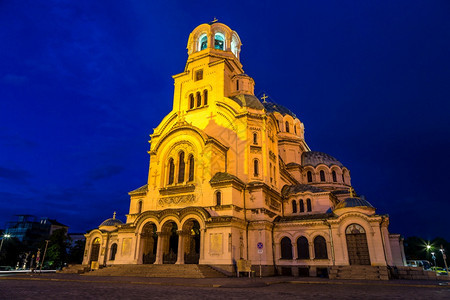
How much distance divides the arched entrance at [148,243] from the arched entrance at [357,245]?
58.2 ft

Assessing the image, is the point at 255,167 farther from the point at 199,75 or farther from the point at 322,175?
the point at 322,175

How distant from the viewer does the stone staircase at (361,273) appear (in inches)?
838

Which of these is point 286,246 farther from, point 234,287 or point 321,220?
point 234,287

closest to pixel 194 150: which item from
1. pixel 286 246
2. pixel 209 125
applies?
pixel 209 125

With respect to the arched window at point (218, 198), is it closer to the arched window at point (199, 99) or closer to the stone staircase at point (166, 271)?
the stone staircase at point (166, 271)

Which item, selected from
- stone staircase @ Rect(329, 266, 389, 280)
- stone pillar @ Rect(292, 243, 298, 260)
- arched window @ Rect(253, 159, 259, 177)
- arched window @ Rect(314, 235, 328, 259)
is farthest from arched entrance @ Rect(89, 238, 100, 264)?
stone staircase @ Rect(329, 266, 389, 280)

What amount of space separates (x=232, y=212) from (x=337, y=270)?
30.7 ft

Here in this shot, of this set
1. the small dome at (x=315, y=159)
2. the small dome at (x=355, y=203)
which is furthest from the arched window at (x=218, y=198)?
the small dome at (x=315, y=159)

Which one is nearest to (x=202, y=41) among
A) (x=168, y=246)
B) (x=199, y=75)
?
(x=199, y=75)

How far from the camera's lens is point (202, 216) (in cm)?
2534

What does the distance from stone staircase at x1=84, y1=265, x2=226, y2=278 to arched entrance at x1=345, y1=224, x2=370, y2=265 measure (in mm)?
11052

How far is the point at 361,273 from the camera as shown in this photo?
72.0 feet

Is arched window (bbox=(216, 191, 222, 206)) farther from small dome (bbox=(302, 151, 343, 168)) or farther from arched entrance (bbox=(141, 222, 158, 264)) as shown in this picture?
small dome (bbox=(302, 151, 343, 168))

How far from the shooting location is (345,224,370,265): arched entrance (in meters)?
24.0
